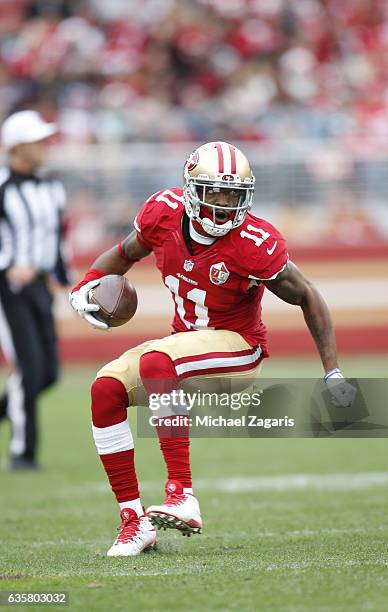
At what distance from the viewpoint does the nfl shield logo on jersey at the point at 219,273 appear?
437 centimetres

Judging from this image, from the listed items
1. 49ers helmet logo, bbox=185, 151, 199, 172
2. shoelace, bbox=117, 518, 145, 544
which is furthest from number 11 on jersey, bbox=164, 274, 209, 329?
shoelace, bbox=117, 518, 145, 544

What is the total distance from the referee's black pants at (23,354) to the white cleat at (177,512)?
9.81 ft

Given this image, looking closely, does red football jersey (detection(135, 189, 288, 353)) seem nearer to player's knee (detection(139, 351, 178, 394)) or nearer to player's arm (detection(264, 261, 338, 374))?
player's arm (detection(264, 261, 338, 374))

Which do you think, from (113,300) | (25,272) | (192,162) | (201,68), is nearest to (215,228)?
(192,162)

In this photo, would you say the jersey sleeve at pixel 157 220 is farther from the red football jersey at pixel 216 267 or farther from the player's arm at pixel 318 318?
the player's arm at pixel 318 318

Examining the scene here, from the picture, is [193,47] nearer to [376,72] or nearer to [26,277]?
[376,72]

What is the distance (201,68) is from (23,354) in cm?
771

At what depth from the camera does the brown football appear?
4508mm

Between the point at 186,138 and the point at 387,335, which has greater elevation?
the point at 186,138

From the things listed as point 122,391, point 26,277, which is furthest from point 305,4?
point 122,391

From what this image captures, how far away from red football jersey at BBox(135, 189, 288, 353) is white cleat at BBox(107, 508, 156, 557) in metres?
0.77

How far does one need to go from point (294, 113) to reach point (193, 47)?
1776mm

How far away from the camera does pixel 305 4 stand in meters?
14.5

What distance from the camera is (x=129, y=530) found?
4355mm
